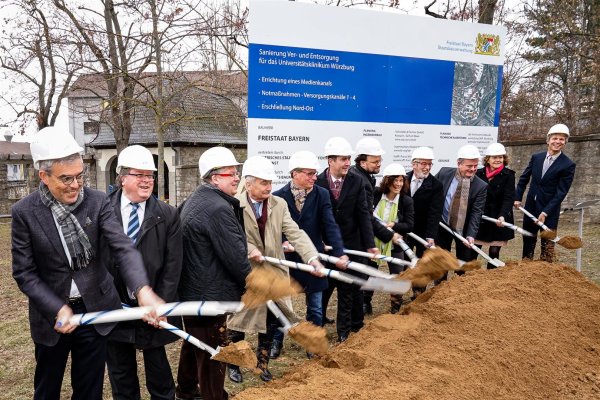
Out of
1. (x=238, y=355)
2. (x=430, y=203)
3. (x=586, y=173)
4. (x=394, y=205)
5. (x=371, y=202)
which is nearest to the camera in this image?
(x=238, y=355)

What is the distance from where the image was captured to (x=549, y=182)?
21.4 feet

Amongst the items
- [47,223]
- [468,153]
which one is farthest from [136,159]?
[468,153]

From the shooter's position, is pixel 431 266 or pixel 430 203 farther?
pixel 430 203

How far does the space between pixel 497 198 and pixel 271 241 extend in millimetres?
3594

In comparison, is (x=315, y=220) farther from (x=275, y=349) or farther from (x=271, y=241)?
(x=275, y=349)

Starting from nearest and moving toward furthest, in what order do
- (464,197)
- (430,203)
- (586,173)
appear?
1. (430,203)
2. (464,197)
3. (586,173)

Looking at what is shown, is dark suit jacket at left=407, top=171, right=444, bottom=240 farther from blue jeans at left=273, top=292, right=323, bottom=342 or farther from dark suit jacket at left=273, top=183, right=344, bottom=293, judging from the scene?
blue jeans at left=273, top=292, right=323, bottom=342

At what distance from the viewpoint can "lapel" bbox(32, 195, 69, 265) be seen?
261 cm

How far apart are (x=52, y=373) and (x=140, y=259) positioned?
2.73 feet

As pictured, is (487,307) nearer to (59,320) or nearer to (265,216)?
(265,216)

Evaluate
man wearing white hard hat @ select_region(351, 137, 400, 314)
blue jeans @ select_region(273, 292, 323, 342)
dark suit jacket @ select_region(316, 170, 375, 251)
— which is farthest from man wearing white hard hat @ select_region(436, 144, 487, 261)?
blue jeans @ select_region(273, 292, 323, 342)

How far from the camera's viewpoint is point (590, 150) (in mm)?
13281

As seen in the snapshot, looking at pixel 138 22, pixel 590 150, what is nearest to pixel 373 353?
pixel 138 22

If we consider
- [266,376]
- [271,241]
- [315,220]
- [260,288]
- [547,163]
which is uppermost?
[547,163]
